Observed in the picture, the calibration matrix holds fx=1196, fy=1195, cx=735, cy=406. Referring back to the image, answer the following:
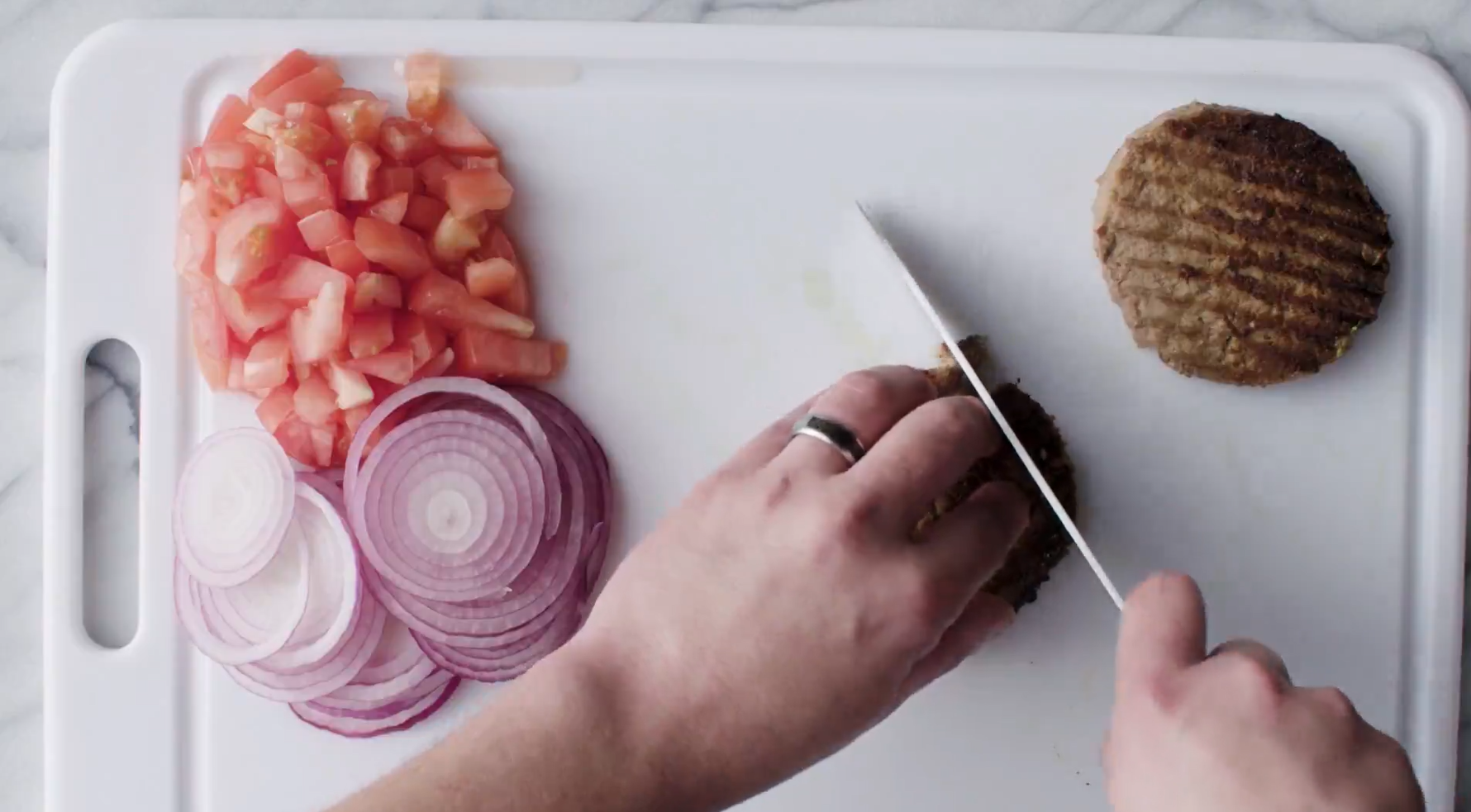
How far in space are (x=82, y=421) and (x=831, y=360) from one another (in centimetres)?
134

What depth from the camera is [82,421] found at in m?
2.13

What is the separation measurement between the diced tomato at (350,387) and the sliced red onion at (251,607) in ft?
0.84

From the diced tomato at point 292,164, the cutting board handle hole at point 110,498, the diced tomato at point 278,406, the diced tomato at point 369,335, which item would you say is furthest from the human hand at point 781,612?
the cutting board handle hole at point 110,498

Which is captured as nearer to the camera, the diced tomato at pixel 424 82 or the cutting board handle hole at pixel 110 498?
the diced tomato at pixel 424 82

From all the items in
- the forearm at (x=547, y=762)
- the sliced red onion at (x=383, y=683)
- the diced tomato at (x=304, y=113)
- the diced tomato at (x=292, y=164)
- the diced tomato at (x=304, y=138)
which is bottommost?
the sliced red onion at (x=383, y=683)

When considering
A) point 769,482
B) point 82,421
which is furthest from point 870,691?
point 82,421

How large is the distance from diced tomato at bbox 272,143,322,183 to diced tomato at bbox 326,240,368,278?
0.38 feet

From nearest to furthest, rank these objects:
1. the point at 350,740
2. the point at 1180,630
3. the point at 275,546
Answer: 1. the point at 1180,630
2. the point at 275,546
3. the point at 350,740

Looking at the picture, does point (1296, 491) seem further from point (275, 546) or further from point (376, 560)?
point (275, 546)

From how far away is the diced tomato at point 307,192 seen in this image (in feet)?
6.40

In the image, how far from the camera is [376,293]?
1966mm

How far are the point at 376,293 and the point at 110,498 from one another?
67 cm

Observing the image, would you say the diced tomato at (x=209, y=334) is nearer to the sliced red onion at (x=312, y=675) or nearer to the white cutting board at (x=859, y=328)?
the white cutting board at (x=859, y=328)

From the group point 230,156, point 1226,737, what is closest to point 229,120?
point 230,156
